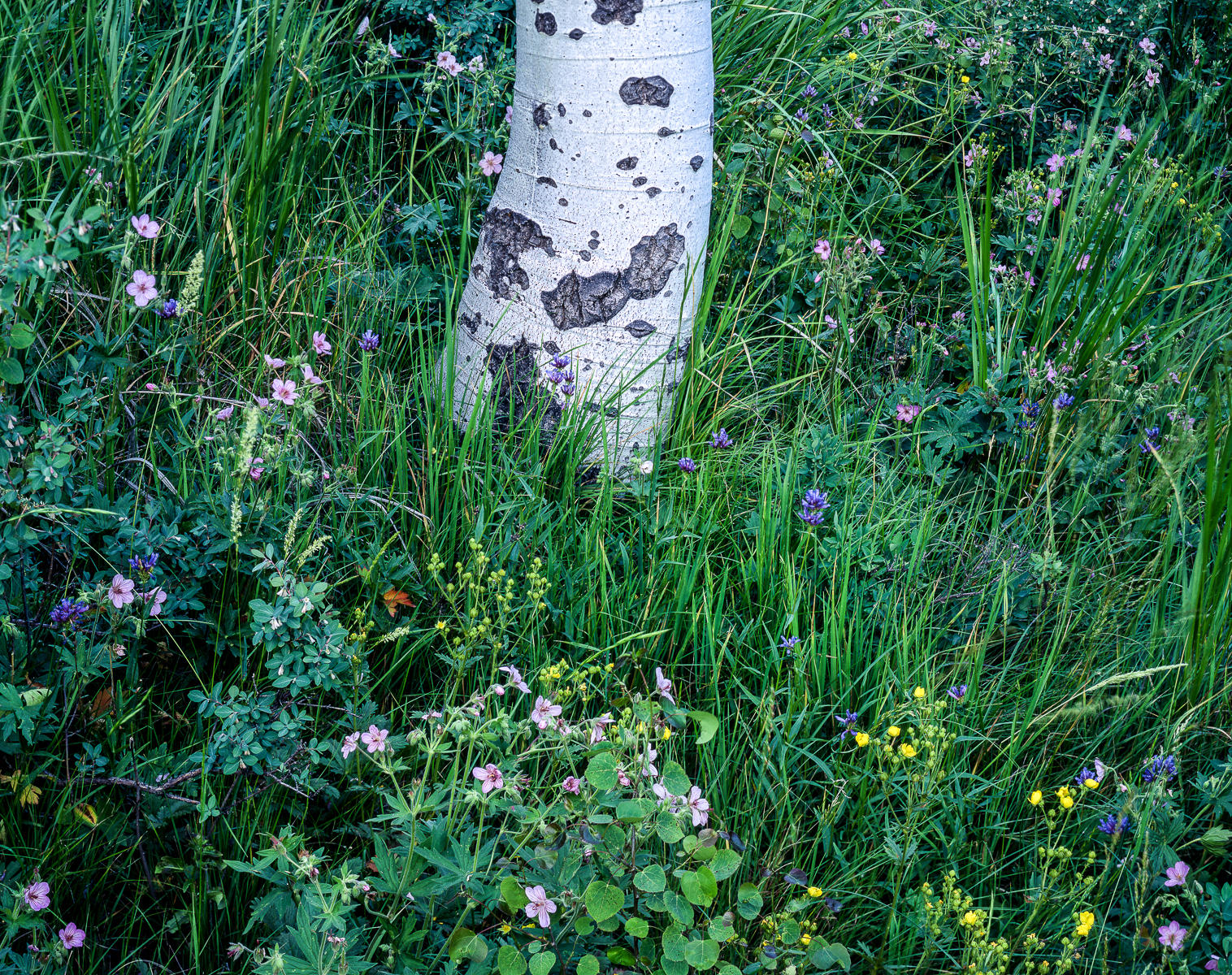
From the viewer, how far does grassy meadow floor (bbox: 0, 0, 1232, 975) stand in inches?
59.5

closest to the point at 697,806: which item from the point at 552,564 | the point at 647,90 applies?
the point at 552,564

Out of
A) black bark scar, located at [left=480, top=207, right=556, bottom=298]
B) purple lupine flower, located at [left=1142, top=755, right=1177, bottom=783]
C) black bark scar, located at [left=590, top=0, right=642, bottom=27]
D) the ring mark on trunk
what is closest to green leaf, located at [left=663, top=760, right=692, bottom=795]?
purple lupine flower, located at [left=1142, top=755, right=1177, bottom=783]

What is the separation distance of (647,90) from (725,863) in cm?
165

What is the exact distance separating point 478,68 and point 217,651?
1903 mm

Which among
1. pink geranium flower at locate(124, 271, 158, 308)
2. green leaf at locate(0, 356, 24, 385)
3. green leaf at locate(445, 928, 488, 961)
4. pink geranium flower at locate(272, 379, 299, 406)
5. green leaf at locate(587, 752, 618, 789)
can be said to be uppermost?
pink geranium flower at locate(124, 271, 158, 308)

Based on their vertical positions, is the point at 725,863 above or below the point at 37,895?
above

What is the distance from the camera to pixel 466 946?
4.50 ft

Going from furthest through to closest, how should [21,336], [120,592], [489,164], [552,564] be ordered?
1. [489,164]
2. [552,564]
3. [120,592]
4. [21,336]

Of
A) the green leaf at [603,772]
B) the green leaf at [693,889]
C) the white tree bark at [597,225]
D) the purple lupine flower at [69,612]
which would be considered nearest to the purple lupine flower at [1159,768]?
the green leaf at [693,889]

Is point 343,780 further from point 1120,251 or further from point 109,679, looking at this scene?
point 1120,251

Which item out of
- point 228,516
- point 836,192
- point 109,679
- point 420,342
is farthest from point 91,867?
point 836,192

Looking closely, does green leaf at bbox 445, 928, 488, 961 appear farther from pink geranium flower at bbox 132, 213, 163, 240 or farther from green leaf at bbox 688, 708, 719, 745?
pink geranium flower at bbox 132, 213, 163, 240

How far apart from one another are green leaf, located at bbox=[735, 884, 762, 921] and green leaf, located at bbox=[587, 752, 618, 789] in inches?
12.2

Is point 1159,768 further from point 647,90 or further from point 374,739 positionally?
point 647,90
